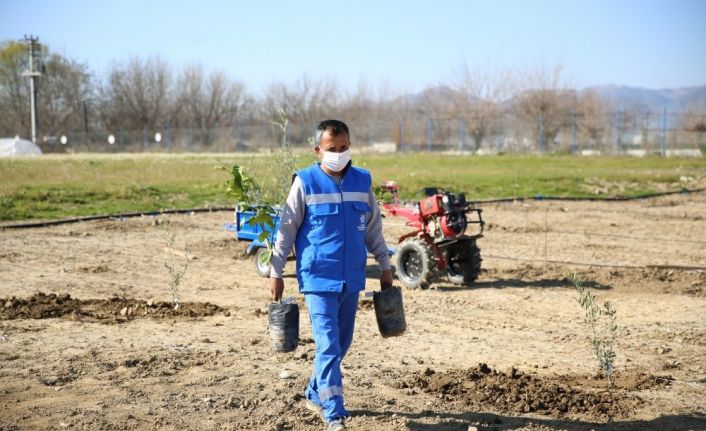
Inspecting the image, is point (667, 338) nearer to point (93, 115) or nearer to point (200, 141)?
point (200, 141)

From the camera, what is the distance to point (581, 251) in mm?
13984

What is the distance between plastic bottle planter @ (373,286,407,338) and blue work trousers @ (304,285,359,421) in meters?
0.30

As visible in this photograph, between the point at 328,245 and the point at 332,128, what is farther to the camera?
the point at 332,128

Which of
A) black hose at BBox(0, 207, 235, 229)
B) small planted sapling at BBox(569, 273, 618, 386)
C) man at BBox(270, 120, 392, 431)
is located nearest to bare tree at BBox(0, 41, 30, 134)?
black hose at BBox(0, 207, 235, 229)

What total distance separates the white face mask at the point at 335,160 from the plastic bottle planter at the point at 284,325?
38.7 inches

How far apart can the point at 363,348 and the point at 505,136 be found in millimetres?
54312

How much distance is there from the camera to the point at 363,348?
7691 millimetres

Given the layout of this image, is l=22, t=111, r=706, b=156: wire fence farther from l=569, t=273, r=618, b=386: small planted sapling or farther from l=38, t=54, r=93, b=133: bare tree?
l=569, t=273, r=618, b=386: small planted sapling

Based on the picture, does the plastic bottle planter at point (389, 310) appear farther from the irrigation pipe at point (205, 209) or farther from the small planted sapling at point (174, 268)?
the irrigation pipe at point (205, 209)

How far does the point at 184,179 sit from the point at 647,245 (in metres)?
16.5

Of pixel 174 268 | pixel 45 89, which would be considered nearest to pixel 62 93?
pixel 45 89

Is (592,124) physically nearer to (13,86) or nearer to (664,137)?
(664,137)

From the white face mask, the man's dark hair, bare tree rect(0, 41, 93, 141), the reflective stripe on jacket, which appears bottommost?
the reflective stripe on jacket

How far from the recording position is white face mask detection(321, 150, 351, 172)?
560 cm
